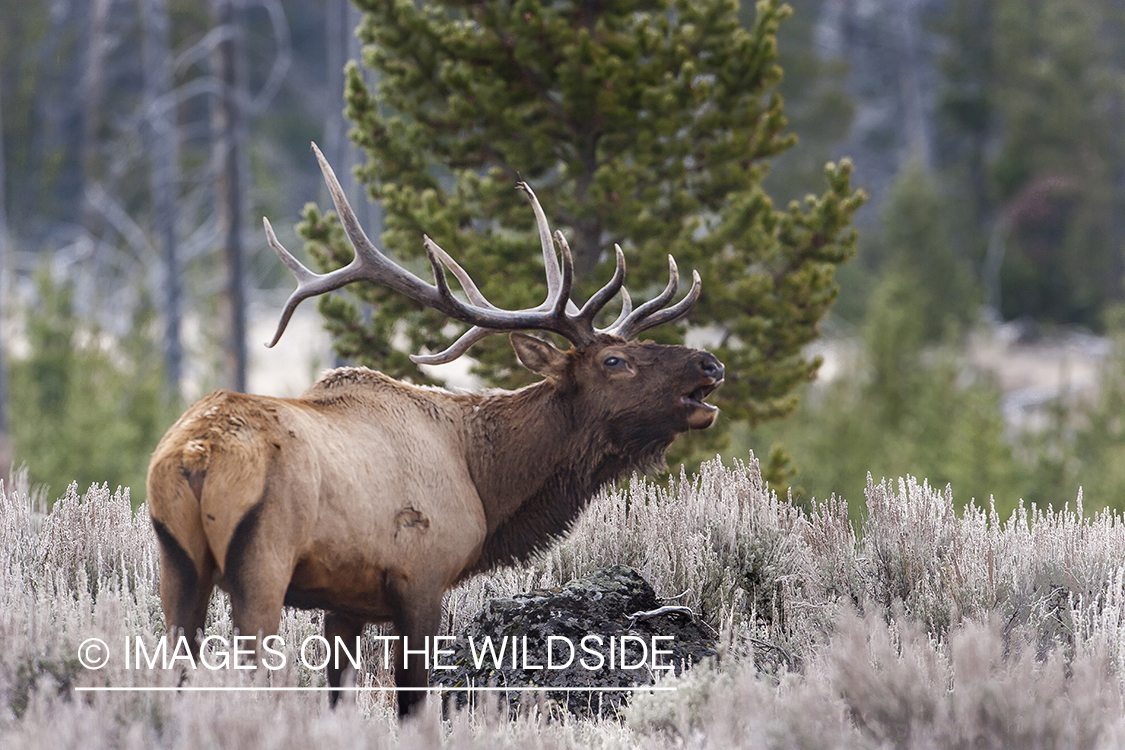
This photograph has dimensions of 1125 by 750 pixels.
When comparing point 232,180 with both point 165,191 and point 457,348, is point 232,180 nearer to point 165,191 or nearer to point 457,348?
point 165,191

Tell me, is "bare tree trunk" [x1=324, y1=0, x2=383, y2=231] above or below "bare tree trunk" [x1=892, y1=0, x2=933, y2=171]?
below

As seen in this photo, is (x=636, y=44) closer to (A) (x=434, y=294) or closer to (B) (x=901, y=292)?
(A) (x=434, y=294)

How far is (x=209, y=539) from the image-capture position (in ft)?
12.0

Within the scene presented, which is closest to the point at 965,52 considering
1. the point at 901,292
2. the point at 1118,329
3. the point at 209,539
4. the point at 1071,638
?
the point at 901,292

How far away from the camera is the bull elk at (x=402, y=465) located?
12.1ft

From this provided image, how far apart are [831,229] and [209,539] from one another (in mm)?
6104

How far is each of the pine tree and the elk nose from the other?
3364mm

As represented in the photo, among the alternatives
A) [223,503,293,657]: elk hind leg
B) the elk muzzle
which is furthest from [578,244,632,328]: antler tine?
[223,503,293,657]: elk hind leg

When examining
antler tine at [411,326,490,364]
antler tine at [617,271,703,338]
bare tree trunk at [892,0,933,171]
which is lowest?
antler tine at [411,326,490,364]

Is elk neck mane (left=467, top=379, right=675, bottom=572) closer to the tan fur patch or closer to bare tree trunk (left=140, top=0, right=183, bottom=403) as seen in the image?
the tan fur patch

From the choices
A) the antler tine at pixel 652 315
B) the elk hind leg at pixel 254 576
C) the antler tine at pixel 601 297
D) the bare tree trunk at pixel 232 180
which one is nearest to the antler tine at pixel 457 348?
the antler tine at pixel 601 297

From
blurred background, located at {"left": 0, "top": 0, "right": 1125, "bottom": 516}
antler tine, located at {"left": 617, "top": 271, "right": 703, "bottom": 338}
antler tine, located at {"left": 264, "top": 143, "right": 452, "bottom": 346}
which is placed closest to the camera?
antler tine, located at {"left": 264, "top": 143, "right": 452, "bottom": 346}

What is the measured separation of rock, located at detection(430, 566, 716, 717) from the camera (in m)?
4.99

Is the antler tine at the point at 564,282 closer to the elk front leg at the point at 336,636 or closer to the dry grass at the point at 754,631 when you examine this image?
the dry grass at the point at 754,631
